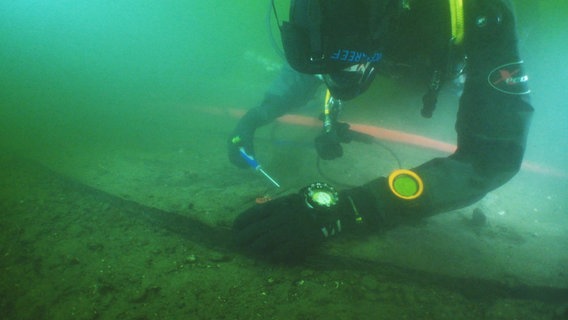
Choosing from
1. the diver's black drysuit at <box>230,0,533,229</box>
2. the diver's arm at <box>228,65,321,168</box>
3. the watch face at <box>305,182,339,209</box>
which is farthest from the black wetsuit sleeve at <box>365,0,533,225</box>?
the diver's arm at <box>228,65,321,168</box>

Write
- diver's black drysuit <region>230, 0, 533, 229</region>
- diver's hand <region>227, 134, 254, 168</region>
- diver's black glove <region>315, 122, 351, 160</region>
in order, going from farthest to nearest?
diver's hand <region>227, 134, 254, 168</region>, diver's black glove <region>315, 122, 351, 160</region>, diver's black drysuit <region>230, 0, 533, 229</region>

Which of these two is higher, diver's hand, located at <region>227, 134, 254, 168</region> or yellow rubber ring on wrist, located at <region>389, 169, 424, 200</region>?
yellow rubber ring on wrist, located at <region>389, 169, 424, 200</region>

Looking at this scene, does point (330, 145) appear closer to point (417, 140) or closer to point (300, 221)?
point (300, 221)

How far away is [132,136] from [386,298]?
4199mm

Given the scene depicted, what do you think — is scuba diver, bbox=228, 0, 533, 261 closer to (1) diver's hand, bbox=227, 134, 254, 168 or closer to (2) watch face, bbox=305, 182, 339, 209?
(2) watch face, bbox=305, 182, 339, 209

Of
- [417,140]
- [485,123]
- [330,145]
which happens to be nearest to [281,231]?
[330,145]

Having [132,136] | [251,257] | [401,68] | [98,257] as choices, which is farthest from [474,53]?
[132,136]

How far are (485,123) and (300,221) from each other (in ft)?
4.51

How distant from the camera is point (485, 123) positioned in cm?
202

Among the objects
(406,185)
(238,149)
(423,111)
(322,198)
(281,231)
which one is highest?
(423,111)

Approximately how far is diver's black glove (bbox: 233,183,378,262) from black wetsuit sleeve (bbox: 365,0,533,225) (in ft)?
0.54

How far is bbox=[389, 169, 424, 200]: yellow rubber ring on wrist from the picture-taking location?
1.93 meters

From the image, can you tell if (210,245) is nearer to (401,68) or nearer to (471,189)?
(471,189)

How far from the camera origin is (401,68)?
95.8 inches
